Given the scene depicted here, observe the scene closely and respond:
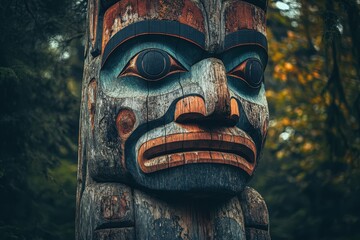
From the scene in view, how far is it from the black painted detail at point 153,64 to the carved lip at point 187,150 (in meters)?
0.55

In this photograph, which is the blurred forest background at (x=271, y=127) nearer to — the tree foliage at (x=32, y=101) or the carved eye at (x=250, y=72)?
the tree foliage at (x=32, y=101)

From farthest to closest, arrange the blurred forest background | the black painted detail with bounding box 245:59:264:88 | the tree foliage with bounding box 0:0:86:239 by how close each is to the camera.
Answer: the blurred forest background
the tree foliage with bounding box 0:0:86:239
the black painted detail with bounding box 245:59:264:88

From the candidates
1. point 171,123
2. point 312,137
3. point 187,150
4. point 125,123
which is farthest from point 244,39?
point 312,137

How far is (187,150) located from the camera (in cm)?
440

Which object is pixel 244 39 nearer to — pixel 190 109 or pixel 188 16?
pixel 188 16

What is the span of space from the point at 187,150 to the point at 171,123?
9.9 inches

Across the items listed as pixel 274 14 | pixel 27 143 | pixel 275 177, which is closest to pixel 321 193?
pixel 275 177

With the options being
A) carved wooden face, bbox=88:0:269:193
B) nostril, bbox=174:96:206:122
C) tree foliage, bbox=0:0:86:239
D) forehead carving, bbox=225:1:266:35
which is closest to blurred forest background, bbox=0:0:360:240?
tree foliage, bbox=0:0:86:239

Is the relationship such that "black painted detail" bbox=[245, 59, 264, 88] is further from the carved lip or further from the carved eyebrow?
the carved lip

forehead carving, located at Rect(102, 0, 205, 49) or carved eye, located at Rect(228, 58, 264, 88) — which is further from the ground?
forehead carving, located at Rect(102, 0, 205, 49)

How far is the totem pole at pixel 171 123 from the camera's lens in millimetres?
4402

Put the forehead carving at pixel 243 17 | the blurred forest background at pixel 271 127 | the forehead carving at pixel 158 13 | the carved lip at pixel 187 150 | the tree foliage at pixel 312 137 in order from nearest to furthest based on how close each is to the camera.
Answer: the carved lip at pixel 187 150 < the forehead carving at pixel 158 13 < the forehead carving at pixel 243 17 < the blurred forest background at pixel 271 127 < the tree foliage at pixel 312 137

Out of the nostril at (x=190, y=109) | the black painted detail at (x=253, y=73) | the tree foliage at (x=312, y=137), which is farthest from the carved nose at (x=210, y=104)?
the tree foliage at (x=312, y=137)

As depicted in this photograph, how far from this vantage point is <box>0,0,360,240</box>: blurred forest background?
21.7 ft
